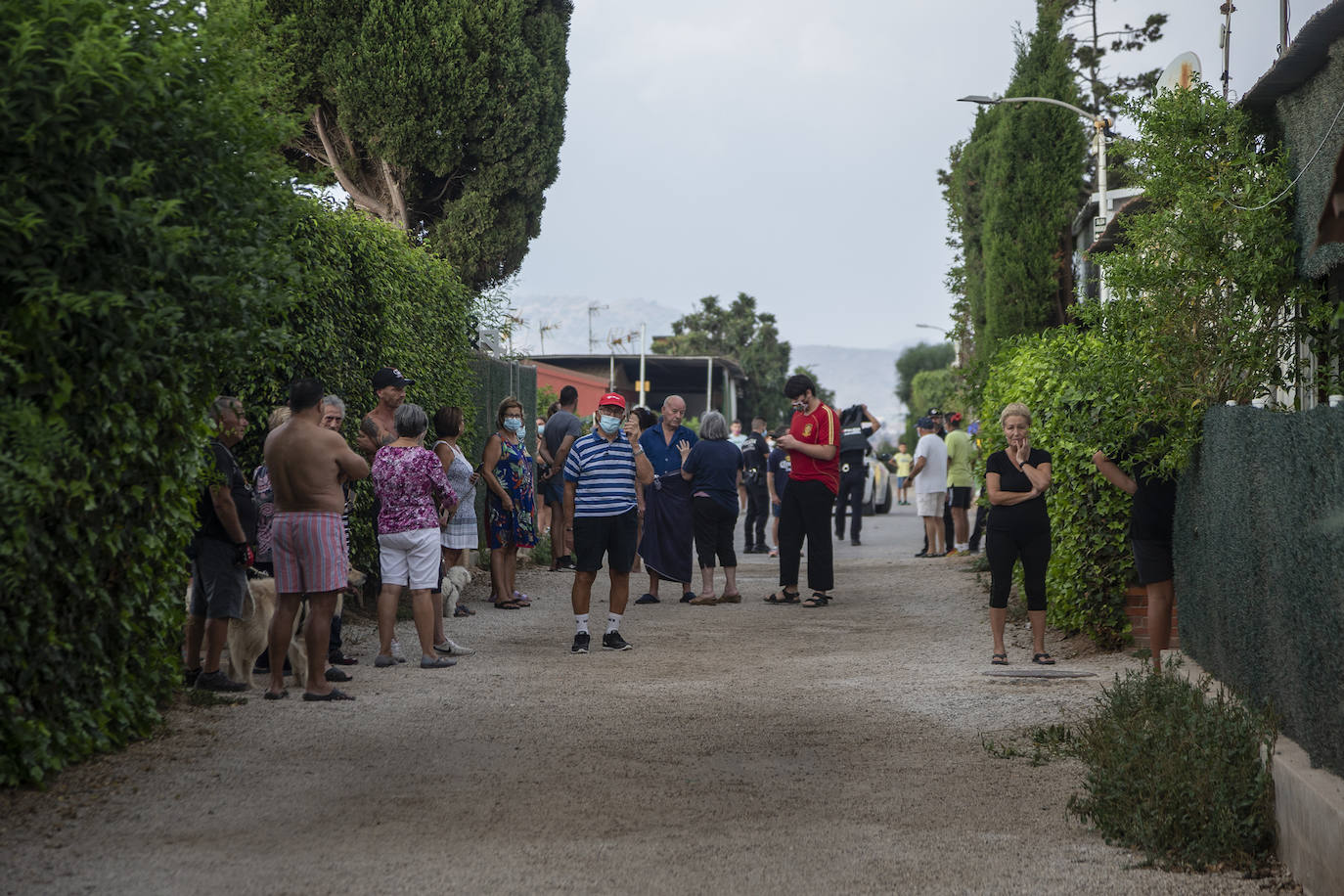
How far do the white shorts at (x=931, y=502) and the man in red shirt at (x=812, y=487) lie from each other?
6049 millimetres

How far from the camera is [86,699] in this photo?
6234 millimetres

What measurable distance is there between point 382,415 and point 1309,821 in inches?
284

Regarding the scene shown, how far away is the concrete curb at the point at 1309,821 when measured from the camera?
4.46 m

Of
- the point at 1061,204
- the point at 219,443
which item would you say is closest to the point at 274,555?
the point at 219,443

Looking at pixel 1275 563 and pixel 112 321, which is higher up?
pixel 112 321

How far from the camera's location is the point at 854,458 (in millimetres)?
22188

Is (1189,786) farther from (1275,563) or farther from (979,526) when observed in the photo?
(979,526)

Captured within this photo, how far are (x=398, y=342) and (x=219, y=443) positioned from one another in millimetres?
4190

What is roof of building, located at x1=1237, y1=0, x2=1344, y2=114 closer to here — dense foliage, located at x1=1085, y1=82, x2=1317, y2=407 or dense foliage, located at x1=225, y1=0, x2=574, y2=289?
dense foliage, located at x1=1085, y1=82, x2=1317, y2=407

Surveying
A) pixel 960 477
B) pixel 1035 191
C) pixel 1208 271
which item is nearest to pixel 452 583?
pixel 1208 271

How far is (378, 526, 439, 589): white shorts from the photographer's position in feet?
30.8

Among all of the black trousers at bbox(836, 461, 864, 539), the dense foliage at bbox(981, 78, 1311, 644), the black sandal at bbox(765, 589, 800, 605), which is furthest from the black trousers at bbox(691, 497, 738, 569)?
the black trousers at bbox(836, 461, 864, 539)

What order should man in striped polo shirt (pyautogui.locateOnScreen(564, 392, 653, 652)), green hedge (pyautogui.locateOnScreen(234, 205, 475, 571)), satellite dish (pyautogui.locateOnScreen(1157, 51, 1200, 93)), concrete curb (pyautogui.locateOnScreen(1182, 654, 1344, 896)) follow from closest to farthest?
concrete curb (pyautogui.locateOnScreen(1182, 654, 1344, 896)) → green hedge (pyautogui.locateOnScreen(234, 205, 475, 571)) → man in striped polo shirt (pyautogui.locateOnScreen(564, 392, 653, 652)) → satellite dish (pyautogui.locateOnScreen(1157, 51, 1200, 93))

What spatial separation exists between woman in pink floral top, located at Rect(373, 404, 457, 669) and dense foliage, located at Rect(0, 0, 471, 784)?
80.1 inches
